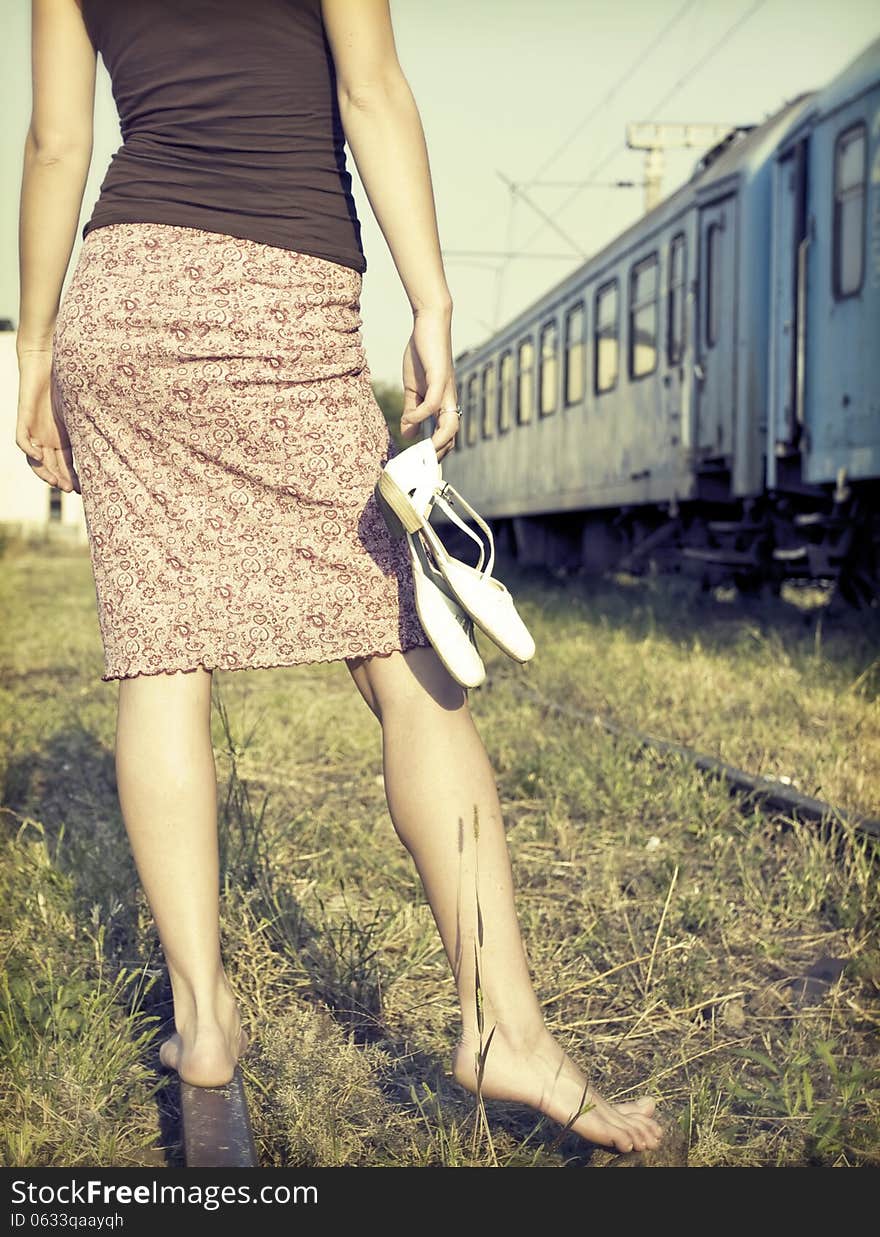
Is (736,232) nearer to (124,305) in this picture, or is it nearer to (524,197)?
(124,305)

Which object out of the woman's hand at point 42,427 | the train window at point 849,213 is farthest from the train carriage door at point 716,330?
the woman's hand at point 42,427

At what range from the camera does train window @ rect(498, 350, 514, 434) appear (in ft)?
54.4

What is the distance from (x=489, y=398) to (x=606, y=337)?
556cm

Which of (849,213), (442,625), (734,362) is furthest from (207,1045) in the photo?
(734,362)

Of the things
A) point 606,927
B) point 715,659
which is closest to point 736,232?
point 715,659

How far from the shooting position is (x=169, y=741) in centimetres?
194

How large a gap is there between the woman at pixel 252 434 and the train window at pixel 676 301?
8.78m

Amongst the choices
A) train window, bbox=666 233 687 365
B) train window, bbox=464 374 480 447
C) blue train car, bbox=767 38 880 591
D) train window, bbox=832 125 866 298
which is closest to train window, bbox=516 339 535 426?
train window, bbox=464 374 480 447

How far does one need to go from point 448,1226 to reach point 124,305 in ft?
4.02

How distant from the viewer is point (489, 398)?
18.0 m

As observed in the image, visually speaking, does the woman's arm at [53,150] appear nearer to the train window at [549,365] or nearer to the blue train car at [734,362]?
the blue train car at [734,362]

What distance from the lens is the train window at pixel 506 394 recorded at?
16578 mm

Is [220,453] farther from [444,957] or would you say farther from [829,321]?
[829,321]

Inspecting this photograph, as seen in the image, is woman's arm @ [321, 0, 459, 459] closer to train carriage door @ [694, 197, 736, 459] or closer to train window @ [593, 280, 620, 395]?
train carriage door @ [694, 197, 736, 459]
